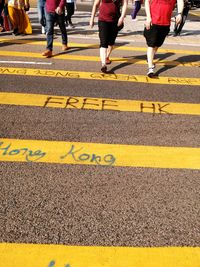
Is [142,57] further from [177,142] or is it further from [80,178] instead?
[80,178]

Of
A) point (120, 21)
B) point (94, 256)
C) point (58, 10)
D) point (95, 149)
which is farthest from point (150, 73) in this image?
point (94, 256)

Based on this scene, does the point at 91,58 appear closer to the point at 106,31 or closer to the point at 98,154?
the point at 106,31

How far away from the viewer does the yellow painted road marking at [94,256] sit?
236 cm

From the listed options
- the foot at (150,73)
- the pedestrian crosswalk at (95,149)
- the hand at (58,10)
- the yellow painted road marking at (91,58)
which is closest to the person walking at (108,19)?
the pedestrian crosswalk at (95,149)

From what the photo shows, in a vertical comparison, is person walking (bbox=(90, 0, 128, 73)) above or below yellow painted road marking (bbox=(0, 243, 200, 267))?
above

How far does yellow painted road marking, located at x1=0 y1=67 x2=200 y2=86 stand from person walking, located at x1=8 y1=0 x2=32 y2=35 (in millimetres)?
3990

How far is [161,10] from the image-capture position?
6.17 m

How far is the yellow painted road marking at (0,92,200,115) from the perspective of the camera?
509 cm

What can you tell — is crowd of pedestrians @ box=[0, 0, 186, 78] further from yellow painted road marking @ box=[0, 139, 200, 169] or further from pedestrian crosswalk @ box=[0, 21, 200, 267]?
yellow painted road marking @ box=[0, 139, 200, 169]

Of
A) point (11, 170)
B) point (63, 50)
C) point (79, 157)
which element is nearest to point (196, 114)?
point (79, 157)

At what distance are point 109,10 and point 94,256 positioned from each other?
5.17m

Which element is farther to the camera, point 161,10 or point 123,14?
point 123,14

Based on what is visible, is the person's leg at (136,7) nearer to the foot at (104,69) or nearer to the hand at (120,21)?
the hand at (120,21)

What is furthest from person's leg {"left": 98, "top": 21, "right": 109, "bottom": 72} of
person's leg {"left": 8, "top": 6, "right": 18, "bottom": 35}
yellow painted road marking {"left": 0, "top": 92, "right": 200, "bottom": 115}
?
person's leg {"left": 8, "top": 6, "right": 18, "bottom": 35}
